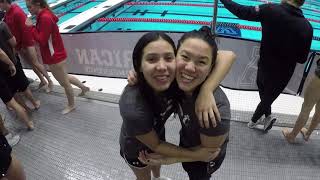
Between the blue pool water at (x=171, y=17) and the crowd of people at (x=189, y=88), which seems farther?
the blue pool water at (x=171, y=17)

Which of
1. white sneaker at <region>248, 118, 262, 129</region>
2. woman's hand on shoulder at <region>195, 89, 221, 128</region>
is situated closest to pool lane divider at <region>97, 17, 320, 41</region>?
white sneaker at <region>248, 118, 262, 129</region>

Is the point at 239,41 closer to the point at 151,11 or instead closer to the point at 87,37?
the point at 87,37

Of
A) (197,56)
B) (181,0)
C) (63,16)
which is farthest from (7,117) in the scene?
(181,0)

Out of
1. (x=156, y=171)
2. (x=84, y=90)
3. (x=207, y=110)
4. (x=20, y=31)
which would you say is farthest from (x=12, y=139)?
(x=207, y=110)

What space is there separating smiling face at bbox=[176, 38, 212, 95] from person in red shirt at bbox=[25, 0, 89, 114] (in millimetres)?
2032

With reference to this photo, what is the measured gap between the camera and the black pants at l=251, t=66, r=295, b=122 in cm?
246

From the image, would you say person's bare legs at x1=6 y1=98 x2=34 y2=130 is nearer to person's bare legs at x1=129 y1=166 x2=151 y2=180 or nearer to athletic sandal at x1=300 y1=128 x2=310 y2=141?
person's bare legs at x1=129 y1=166 x2=151 y2=180

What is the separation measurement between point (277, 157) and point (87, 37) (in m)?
3.07

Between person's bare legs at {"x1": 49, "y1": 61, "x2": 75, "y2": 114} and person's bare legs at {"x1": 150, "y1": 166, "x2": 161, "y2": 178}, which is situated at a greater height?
person's bare legs at {"x1": 49, "y1": 61, "x2": 75, "y2": 114}

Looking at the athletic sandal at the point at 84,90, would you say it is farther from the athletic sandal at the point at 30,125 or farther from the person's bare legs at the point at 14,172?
the person's bare legs at the point at 14,172

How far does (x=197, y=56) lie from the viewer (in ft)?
3.92

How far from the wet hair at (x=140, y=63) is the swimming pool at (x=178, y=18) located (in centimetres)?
550

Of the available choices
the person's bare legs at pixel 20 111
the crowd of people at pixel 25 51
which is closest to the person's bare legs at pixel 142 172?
the crowd of people at pixel 25 51

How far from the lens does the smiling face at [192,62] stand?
1.20 meters
